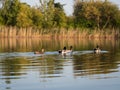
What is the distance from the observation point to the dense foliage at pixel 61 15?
261ft

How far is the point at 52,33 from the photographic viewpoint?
70500mm

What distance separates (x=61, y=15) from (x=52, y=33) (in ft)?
44.4

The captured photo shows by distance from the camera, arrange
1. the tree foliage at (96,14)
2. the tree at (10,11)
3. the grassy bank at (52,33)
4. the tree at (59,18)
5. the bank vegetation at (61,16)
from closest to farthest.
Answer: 1. the grassy bank at (52,33)
2. the bank vegetation at (61,16)
3. the tree at (10,11)
4. the tree at (59,18)
5. the tree foliage at (96,14)

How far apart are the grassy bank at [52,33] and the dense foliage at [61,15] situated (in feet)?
29.2

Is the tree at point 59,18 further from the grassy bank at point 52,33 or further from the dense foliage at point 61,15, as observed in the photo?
the grassy bank at point 52,33

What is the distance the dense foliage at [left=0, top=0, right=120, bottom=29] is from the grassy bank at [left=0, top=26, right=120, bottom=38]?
889 cm

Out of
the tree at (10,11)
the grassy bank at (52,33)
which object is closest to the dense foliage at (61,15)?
the tree at (10,11)

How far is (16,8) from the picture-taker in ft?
260

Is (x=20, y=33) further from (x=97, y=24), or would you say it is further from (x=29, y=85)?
(x=29, y=85)

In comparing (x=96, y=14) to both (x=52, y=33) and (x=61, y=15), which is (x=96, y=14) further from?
(x=52, y=33)

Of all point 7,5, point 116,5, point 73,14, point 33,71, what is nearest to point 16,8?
point 7,5

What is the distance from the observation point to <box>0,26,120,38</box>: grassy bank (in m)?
65.9

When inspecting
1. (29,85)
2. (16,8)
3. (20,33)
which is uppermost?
(16,8)

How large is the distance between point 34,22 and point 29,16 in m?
2.42
